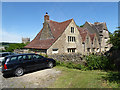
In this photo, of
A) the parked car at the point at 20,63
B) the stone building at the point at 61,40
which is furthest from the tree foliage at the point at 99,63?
the stone building at the point at 61,40

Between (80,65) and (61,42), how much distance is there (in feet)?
30.9

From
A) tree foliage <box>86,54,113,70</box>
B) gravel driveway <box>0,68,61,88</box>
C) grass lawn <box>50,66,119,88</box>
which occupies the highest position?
tree foliage <box>86,54,113,70</box>

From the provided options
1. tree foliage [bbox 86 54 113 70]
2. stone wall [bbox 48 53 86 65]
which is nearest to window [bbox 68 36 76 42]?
stone wall [bbox 48 53 86 65]

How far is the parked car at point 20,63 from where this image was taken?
6742 mm

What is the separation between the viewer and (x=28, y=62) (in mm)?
7812

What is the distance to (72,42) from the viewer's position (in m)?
20.4

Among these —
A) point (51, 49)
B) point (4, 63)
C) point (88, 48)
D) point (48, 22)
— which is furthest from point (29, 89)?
point (88, 48)

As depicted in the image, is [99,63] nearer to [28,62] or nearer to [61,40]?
[28,62]

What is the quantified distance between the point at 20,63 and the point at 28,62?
73 centimetres

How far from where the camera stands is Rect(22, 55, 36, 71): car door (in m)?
7.61

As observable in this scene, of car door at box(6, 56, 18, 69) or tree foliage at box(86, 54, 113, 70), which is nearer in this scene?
car door at box(6, 56, 18, 69)

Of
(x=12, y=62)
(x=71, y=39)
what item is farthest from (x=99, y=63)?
(x=71, y=39)

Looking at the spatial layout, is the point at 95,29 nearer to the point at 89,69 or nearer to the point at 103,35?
the point at 103,35

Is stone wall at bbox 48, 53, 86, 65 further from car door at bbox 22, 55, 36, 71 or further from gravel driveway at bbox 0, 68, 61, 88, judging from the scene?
gravel driveway at bbox 0, 68, 61, 88
